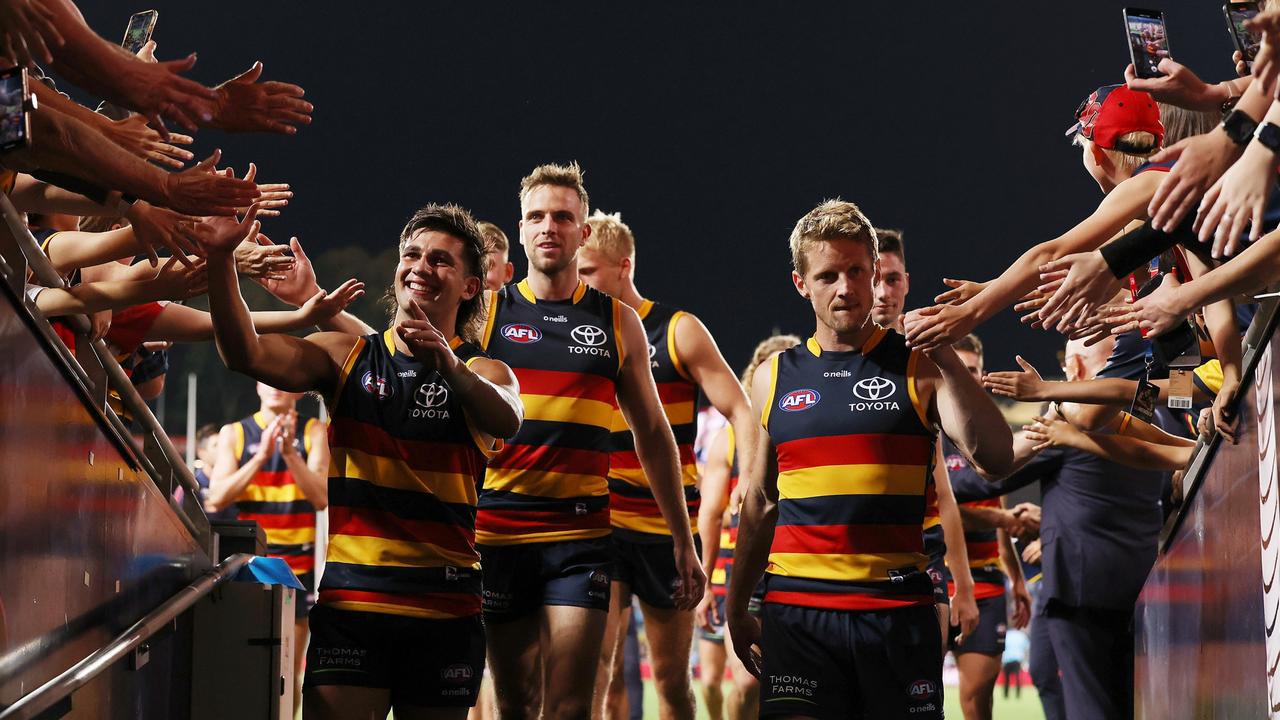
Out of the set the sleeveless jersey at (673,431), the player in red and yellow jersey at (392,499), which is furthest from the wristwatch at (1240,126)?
the sleeveless jersey at (673,431)

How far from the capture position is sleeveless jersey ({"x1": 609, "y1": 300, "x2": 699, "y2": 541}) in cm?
546

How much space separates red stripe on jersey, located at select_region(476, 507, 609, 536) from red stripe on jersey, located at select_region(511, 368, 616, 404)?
41 cm

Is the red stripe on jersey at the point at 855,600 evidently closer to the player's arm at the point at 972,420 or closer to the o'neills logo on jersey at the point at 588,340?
the player's arm at the point at 972,420

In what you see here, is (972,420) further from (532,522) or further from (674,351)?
(674,351)

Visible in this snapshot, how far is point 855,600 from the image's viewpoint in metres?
3.65

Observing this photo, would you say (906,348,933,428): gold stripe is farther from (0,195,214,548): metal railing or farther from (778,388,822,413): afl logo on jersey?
(0,195,214,548): metal railing

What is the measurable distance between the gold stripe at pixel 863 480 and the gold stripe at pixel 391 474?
3.14ft

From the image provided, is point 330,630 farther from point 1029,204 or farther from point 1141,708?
point 1029,204

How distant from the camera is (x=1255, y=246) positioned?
2.79m

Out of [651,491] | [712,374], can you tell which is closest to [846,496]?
[651,491]

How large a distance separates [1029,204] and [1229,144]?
15.8 m

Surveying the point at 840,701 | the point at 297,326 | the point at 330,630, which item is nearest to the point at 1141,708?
the point at 840,701

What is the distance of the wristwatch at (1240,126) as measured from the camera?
2.79m

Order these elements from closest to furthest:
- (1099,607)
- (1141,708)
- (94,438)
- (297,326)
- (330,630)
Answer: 1. (94,438)
2. (330,630)
3. (297,326)
4. (1141,708)
5. (1099,607)
